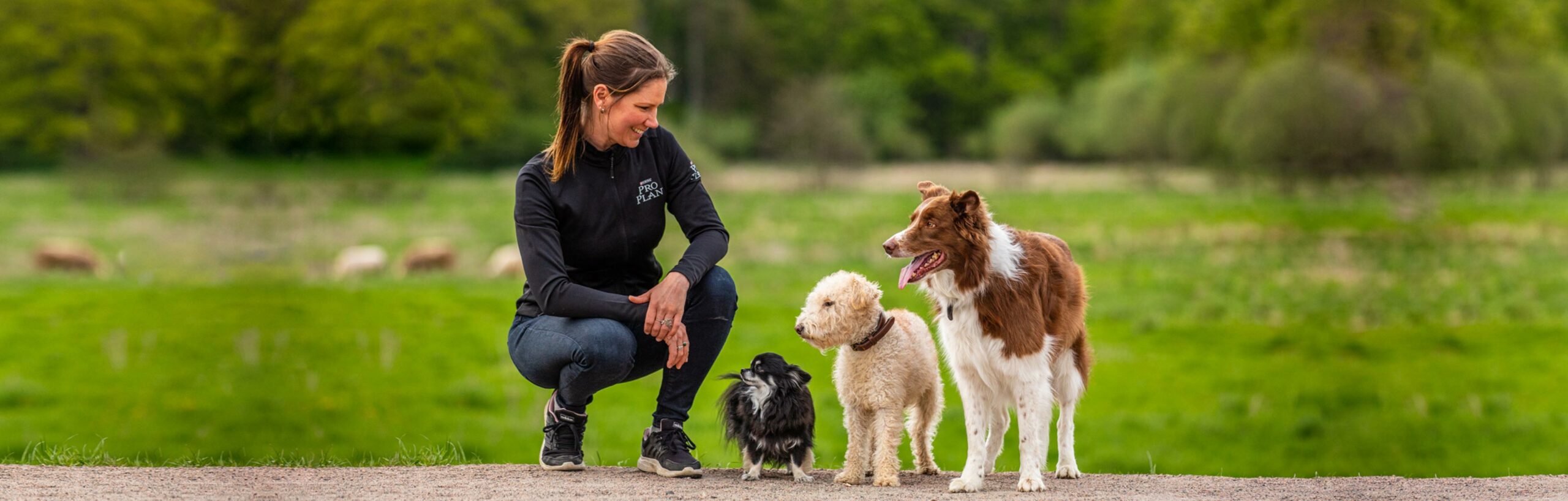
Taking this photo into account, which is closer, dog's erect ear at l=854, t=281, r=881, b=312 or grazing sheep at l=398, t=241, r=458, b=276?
dog's erect ear at l=854, t=281, r=881, b=312

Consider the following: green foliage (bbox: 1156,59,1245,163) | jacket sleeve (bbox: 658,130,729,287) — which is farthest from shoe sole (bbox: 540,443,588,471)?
green foliage (bbox: 1156,59,1245,163)

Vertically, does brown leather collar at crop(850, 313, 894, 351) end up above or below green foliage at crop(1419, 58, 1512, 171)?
below

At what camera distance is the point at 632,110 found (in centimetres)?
580

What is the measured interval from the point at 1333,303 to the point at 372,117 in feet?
40.0

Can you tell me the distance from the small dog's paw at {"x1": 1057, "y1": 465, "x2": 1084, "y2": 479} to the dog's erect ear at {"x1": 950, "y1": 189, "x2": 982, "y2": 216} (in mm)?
1664

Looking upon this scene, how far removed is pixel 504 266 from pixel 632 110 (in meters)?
19.6

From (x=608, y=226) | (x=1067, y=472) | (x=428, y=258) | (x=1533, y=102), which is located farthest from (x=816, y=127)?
(x=608, y=226)

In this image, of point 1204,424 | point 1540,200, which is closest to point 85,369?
point 1204,424

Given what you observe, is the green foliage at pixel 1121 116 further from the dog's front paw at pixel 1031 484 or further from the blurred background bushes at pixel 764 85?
the dog's front paw at pixel 1031 484

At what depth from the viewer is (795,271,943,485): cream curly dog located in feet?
19.9

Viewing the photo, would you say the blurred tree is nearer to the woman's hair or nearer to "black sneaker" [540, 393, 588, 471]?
the woman's hair

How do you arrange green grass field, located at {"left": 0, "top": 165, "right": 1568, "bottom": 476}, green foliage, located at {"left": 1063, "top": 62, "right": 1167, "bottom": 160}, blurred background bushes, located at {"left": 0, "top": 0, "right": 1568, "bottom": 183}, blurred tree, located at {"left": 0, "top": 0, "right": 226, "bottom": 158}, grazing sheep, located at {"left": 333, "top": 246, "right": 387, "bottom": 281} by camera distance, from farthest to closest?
green foliage, located at {"left": 1063, "top": 62, "right": 1167, "bottom": 160} < grazing sheep, located at {"left": 333, "top": 246, "right": 387, "bottom": 281} < green grass field, located at {"left": 0, "top": 165, "right": 1568, "bottom": 476} < blurred background bushes, located at {"left": 0, "top": 0, "right": 1568, "bottom": 183} < blurred tree, located at {"left": 0, "top": 0, "right": 226, "bottom": 158}

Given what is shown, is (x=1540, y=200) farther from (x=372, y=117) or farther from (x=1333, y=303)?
(x=372, y=117)

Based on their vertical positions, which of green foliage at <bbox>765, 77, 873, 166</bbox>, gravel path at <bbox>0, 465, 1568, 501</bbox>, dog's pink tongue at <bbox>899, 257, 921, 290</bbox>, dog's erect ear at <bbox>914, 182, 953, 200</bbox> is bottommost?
gravel path at <bbox>0, 465, 1568, 501</bbox>
